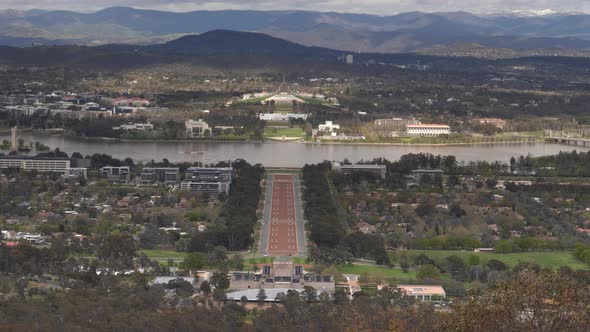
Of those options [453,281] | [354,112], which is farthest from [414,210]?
[354,112]

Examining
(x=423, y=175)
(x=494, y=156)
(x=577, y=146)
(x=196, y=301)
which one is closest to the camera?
(x=196, y=301)

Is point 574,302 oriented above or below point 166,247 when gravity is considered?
above

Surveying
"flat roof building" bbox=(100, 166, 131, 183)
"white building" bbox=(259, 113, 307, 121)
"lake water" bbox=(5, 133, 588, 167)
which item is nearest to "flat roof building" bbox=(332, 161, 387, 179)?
"lake water" bbox=(5, 133, 588, 167)

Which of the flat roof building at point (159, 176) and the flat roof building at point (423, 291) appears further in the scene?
the flat roof building at point (159, 176)

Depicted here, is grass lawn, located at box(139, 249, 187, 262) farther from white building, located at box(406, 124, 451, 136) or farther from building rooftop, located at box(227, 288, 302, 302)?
white building, located at box(406, 124, 451, 136)

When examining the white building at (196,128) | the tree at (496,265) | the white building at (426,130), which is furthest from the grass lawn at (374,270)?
the white building at (426,130)

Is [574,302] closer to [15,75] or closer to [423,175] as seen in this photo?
[423,175]

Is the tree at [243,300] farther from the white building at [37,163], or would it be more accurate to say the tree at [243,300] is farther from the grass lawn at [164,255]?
the white building at [37,163]
